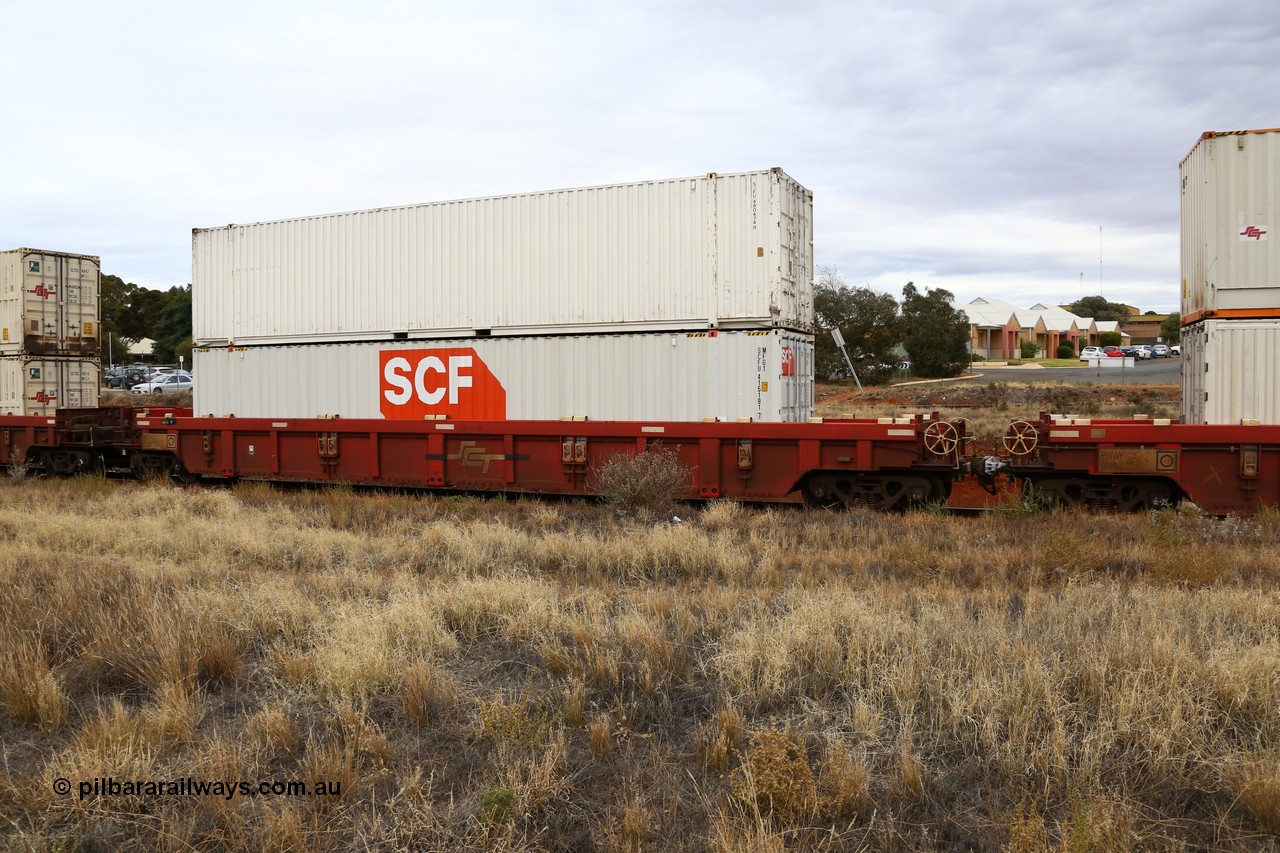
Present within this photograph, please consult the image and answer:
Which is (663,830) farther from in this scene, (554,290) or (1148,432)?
(554,290)

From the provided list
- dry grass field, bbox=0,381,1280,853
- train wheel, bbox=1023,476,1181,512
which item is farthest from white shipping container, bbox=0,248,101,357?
train wheel, bbox=1023,476,1181,512

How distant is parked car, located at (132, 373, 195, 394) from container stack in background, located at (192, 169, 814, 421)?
3819 cm

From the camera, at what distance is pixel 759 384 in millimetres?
12719

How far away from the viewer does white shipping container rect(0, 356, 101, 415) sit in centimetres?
1844

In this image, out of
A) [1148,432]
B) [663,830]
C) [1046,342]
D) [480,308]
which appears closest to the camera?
[663,830]

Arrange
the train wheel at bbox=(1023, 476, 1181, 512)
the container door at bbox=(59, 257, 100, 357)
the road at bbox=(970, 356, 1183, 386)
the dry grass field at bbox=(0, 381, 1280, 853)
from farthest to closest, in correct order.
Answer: the road at bbox=(970, 356, 1183, 386)
the container door at bbox=(59, 257, 100, 357)
the train wheel at bbox=(1023, 476, 1181, 512)
the dry grass field at bbox=(0, 381, 1280, 853)

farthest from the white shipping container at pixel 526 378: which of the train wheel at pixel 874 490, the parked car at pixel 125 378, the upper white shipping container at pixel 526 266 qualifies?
the parked car at pixel 125 378

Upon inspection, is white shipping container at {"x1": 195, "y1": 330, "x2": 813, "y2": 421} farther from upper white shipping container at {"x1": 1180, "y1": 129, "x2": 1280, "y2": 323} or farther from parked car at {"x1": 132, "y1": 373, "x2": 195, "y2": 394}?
parked car at {"x1": 132, "y1": 373, "x2": 195, "y2": 394}

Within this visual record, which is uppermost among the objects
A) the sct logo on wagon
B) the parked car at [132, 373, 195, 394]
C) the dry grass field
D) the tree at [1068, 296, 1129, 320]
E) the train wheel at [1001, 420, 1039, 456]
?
the tree at [1068, 296, 1129, 320]

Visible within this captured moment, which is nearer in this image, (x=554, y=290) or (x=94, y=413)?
(x=554, y=290)

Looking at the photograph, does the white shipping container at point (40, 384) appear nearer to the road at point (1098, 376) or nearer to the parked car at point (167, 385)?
the parked car at point (167, 385)

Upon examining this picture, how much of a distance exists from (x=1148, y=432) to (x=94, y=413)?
58.6 ft

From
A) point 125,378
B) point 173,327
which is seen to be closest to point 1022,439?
point 125,378

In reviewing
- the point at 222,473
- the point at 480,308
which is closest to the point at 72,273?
the point at 222,473
